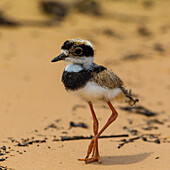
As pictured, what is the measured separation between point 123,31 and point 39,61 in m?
5.35

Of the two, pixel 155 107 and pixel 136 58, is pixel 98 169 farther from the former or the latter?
pixel 136 58

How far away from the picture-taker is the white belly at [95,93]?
4312 millimetres

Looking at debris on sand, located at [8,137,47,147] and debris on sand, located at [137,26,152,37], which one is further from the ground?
debris on sand, located at [137,26,152,37]

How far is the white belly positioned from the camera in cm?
431

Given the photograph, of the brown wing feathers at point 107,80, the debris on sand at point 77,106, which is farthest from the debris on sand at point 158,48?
the brown wing feathers at point 107,80

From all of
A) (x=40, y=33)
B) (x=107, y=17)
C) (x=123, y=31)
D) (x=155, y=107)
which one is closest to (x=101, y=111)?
(x=155, y=107)

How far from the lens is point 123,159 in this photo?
4.89m

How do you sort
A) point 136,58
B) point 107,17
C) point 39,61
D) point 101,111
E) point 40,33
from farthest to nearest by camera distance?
1. point 107,17
2. point 40,33
3. point 136,58
4. point 39,61
5. point 101,111

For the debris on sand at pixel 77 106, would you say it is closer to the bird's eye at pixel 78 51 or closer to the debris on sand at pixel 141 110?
the debris on sand at pixel 141 110

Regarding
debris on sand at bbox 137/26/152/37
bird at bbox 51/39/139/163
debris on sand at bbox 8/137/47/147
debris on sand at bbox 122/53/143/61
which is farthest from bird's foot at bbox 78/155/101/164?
debris on sand at bbox 137/26/152/37

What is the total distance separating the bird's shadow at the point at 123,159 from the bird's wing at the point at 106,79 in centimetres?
97

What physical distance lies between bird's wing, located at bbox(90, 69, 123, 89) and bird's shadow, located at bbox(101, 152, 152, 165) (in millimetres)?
970

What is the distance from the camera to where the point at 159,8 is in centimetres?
1908

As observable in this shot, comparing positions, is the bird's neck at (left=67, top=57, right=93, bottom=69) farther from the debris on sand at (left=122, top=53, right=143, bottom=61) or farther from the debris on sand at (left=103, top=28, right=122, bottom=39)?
the debris on sand at (left=103, top=28, right=122, bottom=39)
